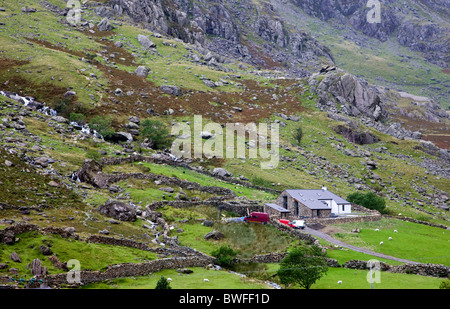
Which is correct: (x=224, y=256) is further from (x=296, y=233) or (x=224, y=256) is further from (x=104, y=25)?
(x=104, y=25)

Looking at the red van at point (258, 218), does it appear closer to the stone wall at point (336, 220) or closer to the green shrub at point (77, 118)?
the stone wall at point (336, 220)

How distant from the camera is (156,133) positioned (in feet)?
289

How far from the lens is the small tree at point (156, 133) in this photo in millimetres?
87562

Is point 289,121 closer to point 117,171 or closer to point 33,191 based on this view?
point 117,171

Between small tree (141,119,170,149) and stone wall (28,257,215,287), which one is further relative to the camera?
small tree (141,119,170,149)

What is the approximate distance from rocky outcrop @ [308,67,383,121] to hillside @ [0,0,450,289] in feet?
1.90

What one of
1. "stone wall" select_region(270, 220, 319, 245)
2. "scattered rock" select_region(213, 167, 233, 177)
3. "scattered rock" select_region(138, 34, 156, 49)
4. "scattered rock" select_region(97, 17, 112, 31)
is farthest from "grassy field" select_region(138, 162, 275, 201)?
"scattered rock" select_region(97, 17, 112, 31)

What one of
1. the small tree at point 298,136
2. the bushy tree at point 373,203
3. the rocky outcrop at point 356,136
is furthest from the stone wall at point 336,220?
the rocky outcrop at point 356,136

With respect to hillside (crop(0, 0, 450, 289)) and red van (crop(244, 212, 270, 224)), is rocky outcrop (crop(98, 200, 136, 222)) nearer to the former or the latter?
hillside (crop(0, 0, 450, 289))

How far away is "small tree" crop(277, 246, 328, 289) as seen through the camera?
107 feet

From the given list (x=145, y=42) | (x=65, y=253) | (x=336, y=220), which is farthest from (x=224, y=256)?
(x=145, y=42)

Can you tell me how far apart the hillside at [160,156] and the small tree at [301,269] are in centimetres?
153

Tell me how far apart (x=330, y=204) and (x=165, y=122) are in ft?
167

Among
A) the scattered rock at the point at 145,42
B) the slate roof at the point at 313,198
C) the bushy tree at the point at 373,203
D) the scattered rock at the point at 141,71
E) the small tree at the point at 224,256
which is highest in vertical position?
the scattered rock at the point at 145,42
